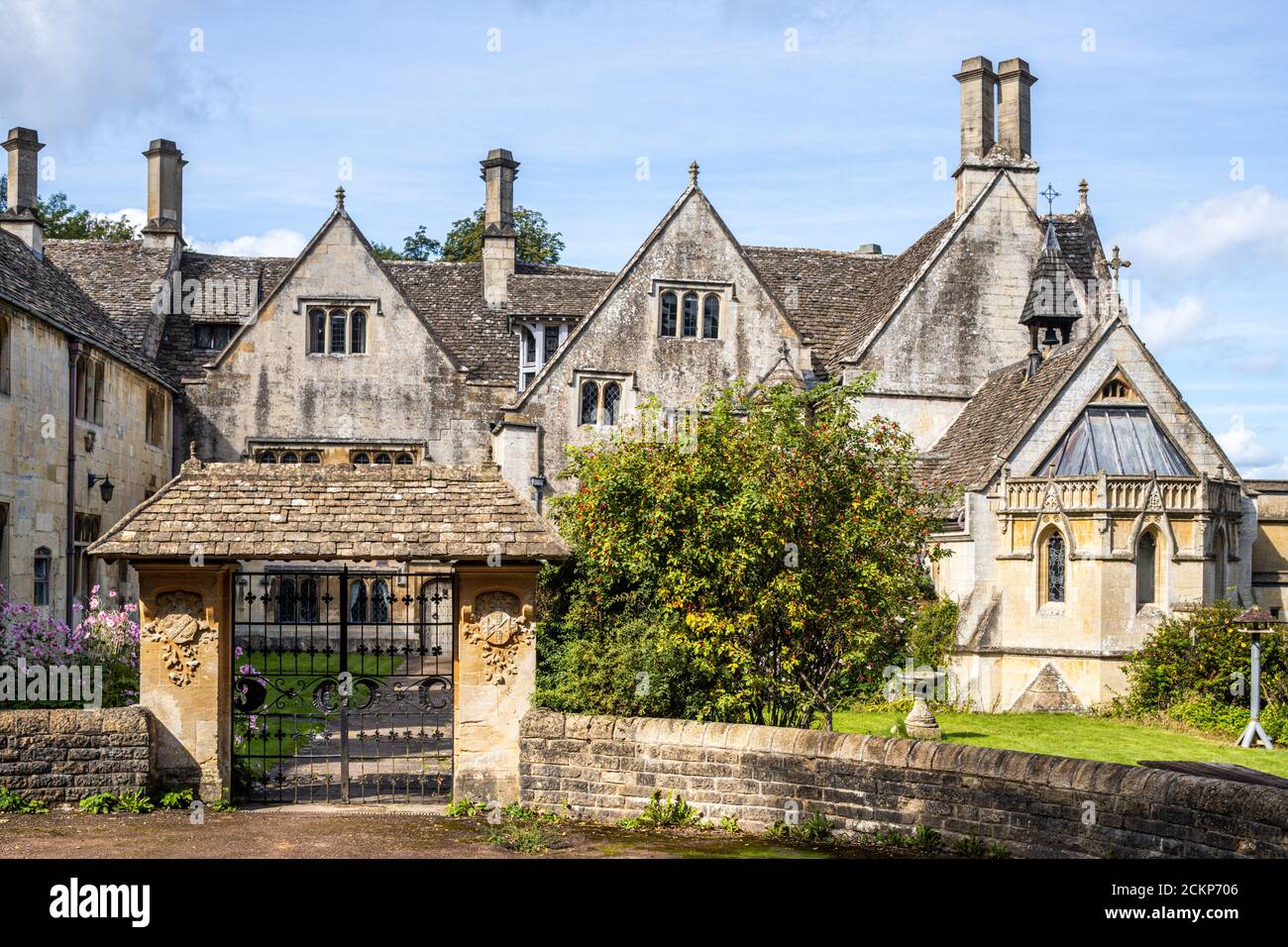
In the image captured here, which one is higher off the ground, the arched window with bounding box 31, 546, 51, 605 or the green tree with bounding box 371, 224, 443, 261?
the green tree with bounding box 371, 224, 443, 261

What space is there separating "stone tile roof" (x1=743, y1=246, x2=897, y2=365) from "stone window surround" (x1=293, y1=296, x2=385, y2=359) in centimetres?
929

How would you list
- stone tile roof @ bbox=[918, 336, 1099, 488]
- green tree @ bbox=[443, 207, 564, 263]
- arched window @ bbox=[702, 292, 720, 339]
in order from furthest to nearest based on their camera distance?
green tree @ bbox=[443, 207, 564, 263]
arched window @ bbox=[702, 292, 720, 339]
stone tile roof @ bbox=[918, 336, 1099, 488]

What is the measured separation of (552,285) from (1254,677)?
19.3 m

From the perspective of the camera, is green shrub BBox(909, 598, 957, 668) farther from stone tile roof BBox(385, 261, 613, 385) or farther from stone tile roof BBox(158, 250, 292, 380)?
stone tile roof BBox(158, 250, 292, 380)

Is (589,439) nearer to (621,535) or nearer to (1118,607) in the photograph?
(1118,607)

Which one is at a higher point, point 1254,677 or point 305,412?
point 305,412

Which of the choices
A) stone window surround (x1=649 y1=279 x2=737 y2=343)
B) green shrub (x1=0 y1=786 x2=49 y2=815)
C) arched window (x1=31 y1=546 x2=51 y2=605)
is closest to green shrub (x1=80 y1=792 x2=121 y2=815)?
green shrub (x1=0 y1=786 x2=49 y2=815)

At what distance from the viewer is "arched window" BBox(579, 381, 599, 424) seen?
1312 inches

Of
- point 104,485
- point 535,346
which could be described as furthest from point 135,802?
point 535,346

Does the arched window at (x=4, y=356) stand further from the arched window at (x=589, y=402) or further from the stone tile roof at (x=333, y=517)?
the arched window at (x=589, y=402)

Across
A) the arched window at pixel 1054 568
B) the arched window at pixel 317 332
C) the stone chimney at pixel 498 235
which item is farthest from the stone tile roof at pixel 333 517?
the stone chimney at pixel 498 235
